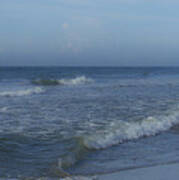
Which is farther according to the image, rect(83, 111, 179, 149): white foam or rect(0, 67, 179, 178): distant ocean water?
rect(83, 111, 179, 149): white foam

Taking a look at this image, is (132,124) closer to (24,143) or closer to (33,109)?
(24,143)

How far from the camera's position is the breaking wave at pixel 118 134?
6.50 m

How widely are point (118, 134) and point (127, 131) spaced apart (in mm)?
389

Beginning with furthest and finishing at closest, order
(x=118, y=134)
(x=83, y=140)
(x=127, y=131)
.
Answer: (x=127, y=131)
(x=118, y=134)
(x=83, y=140)

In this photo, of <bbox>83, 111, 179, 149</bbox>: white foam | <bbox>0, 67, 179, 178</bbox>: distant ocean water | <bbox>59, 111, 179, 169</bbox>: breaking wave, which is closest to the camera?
<bbox>0, 67, 179, 178</bbox>: distant ocean water

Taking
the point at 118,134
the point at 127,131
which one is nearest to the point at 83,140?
the point at 118,134

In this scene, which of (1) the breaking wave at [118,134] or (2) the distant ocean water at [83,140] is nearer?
(2) the distant ocean water at [83,140]

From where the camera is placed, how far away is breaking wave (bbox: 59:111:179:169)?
650 centimetres

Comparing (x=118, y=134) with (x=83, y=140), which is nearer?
(x=83, y=140)

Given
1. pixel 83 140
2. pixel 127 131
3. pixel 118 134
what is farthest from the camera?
pixel 127 131

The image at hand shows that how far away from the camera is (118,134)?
26.0 feet

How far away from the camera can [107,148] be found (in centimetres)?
705

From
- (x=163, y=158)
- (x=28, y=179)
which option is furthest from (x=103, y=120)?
(x=28, y=179)

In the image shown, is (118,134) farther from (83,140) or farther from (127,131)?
(83,140)
